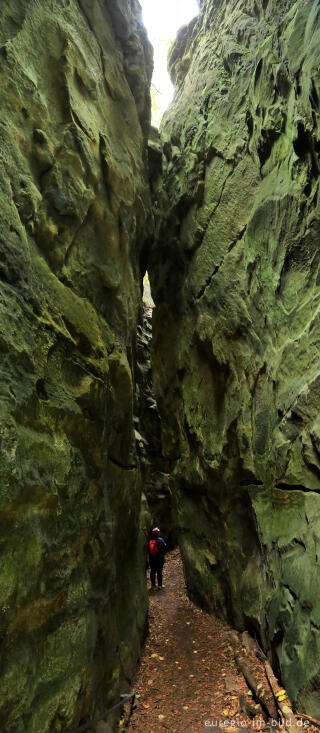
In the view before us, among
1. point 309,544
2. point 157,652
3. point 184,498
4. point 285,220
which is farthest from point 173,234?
point 157,652

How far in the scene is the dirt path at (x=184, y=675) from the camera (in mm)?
6477

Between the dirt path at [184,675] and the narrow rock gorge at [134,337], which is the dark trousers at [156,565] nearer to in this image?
the narrow rock gorge at [134,337]

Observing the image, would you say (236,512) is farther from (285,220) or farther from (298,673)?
(285,220)

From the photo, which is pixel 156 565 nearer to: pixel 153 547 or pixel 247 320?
pixel 153 547

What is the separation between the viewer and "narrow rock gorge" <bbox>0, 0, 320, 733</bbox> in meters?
4.57

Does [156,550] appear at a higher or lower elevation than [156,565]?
higher

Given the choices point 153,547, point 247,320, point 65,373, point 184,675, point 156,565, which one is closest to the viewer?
point 65,373

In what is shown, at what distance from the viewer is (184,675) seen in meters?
7.88

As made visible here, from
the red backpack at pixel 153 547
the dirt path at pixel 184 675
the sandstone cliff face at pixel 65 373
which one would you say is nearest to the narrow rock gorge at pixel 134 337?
the sandstone cliff face at pixel 65 373

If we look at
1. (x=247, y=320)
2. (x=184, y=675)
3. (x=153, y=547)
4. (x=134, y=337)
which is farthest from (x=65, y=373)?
(x=153, y=547)

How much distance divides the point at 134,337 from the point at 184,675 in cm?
723

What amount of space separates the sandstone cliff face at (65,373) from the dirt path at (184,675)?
0.67m

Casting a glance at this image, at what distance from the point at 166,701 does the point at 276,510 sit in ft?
12.4

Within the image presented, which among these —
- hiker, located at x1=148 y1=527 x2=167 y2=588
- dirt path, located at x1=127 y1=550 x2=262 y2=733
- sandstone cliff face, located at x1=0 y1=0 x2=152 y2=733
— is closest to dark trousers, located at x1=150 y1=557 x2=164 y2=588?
hiker, located at x1=148 y1=527 x2=167 y2=588
